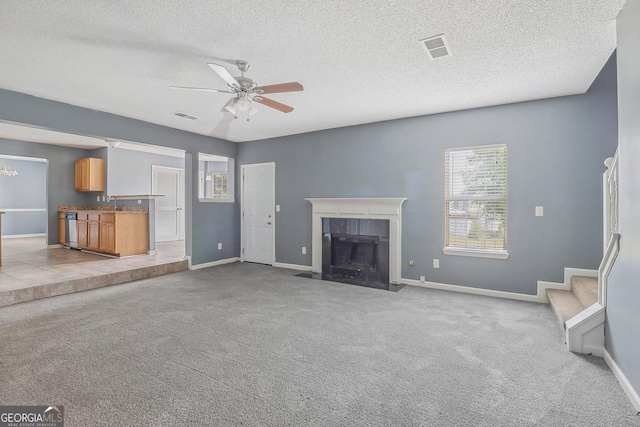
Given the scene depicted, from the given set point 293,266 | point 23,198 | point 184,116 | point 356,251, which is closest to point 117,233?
point 184,116

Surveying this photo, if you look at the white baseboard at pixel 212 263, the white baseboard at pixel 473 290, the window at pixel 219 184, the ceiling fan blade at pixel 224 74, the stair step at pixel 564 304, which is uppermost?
the ceiling fan blade at pixel 224 74

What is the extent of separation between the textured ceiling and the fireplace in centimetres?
193

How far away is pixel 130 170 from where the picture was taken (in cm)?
801

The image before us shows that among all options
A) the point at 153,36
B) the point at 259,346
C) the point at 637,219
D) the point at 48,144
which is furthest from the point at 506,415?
the point at 48,144

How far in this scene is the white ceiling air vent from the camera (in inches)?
101

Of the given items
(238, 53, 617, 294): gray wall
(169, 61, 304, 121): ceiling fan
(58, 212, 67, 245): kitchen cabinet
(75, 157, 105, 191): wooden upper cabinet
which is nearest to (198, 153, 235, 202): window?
(75, 157, 105, 191): wooden upper cabinet

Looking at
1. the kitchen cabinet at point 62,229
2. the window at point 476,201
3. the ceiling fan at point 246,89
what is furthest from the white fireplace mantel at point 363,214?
the kitchen cabinet at point 62,229

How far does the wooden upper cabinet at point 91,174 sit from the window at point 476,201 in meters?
7.72

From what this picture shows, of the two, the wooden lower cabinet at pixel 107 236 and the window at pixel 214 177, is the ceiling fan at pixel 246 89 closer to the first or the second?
the wooden lower cabinet at pixel 107 236

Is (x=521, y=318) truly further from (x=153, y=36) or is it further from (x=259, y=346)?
(x=153, y=36)

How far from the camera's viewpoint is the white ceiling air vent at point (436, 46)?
2.58 metres

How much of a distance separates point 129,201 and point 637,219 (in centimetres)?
785

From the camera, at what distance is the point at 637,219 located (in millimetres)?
2020
